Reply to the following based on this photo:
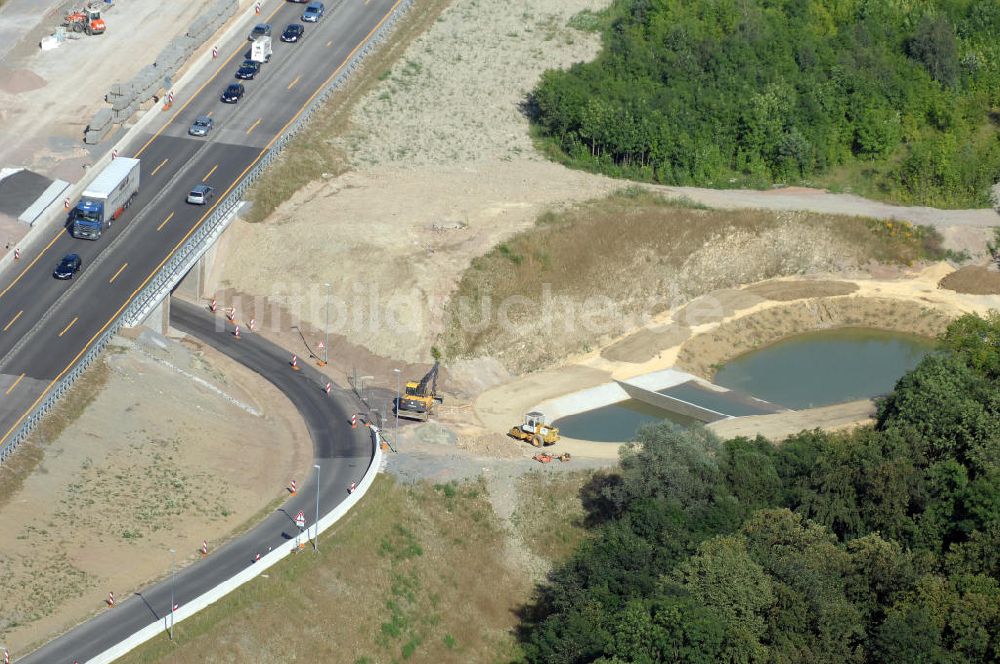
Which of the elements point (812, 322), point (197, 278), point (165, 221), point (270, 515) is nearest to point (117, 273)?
point (165, 221)

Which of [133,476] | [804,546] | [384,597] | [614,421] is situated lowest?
[384,597]

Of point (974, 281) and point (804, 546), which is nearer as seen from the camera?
point (804, 546)

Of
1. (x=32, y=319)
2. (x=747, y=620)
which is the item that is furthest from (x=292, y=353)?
(x=747, y=620)

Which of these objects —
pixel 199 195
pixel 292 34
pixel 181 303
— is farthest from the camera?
pixel 292 34

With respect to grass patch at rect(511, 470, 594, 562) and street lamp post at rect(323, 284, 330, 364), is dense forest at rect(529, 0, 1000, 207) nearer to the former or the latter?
street lamp post at rect(323, 284, 330, 364)

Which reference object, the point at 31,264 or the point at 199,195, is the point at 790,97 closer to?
the point at 199,195

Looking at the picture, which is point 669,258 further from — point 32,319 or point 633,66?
point 32,319
